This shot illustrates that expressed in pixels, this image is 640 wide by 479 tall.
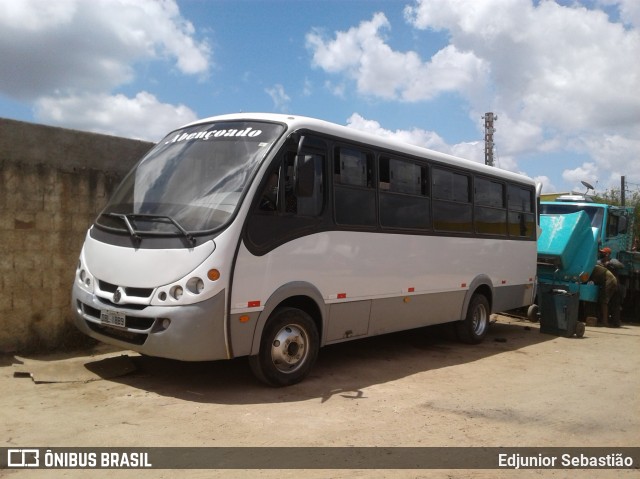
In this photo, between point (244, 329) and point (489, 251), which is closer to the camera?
point (244, 329)

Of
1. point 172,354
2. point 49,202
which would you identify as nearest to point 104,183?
point 49,202

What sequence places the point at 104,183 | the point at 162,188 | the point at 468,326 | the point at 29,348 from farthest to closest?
the point at 468,326
the point at 104,183
the point at 29,348
the point at 162,188

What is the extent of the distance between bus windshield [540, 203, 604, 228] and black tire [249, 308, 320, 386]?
10499 mm

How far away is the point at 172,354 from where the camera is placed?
5598 mm

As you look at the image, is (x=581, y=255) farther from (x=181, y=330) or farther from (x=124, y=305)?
(x=124, y=305)

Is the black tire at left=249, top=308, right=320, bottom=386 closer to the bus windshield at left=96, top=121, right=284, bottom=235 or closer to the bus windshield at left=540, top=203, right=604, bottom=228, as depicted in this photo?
the bus windshield at left=96, top=121, right=284, bottom=235

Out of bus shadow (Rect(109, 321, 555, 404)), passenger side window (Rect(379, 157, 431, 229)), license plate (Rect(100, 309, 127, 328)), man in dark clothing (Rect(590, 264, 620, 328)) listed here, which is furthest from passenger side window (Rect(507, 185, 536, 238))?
license plate (Rect(100, 309, 127, 328))

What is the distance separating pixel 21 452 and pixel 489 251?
811 centimetres

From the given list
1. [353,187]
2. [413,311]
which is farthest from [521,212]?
[353,187]

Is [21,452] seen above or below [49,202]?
below

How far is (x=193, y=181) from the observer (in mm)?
6191

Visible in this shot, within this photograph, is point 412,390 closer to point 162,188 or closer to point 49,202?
point 162,188

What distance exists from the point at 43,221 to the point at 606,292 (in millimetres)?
11805

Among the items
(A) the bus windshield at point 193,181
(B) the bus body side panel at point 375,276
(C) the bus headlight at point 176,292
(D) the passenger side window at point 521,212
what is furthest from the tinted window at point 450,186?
(C) the bus headlight at point 176,292
